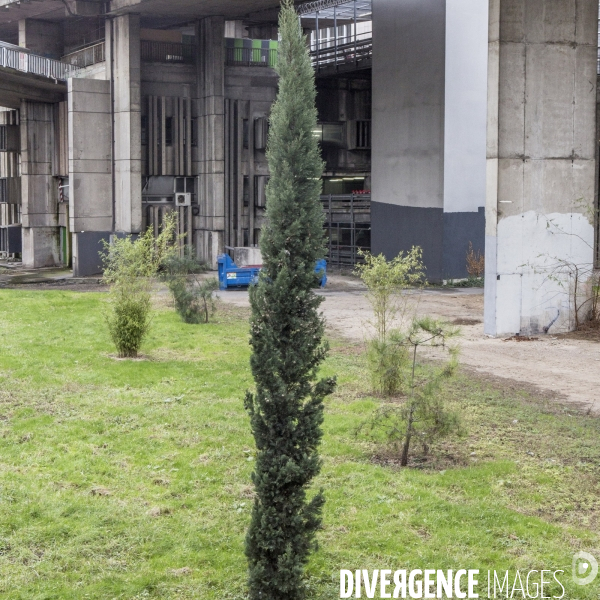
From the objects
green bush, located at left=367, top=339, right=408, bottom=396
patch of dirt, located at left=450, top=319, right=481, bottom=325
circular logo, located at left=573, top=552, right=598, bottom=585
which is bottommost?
circular logo, located at left=573, top=552, right=598, bottom=585

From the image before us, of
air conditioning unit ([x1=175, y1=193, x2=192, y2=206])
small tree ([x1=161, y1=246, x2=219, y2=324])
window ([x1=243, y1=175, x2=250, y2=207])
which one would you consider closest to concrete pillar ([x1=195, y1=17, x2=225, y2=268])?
air conditioning unit ([x1=175, y1=193, x2=192, y2=206])

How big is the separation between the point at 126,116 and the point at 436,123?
1283cm

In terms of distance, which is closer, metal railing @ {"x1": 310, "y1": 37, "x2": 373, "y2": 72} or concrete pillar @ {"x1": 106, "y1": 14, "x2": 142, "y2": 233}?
concrete pillar @ {"x1": 106, "y1": 14, "x2": 142, "y2": 233}

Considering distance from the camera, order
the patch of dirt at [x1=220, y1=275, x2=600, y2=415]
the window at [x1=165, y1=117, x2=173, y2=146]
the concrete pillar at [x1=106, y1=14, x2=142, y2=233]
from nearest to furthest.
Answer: the patch of dirt at [x1=220, y1=275, x2=600, y2=415] < the concrete pillar at [x1=106, y1=14, x2=142, y2=233] < the window at [x1=165, y1=117, x2=173, y2=146]

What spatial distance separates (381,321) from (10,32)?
3837 cm

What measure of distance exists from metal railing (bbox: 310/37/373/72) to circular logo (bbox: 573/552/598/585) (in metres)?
34.0

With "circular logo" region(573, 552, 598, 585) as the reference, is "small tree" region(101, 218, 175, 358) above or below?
above

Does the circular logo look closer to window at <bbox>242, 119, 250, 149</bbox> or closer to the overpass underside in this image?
the overpass underside

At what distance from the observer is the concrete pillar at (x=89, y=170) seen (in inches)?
1416

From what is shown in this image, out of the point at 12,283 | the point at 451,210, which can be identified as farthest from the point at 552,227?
the point at 12,283

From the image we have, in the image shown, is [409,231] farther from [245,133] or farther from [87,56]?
[87,56]

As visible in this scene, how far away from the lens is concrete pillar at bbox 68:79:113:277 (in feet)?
118

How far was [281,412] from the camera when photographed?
21.5ft

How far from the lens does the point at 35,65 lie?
36.4 metres
